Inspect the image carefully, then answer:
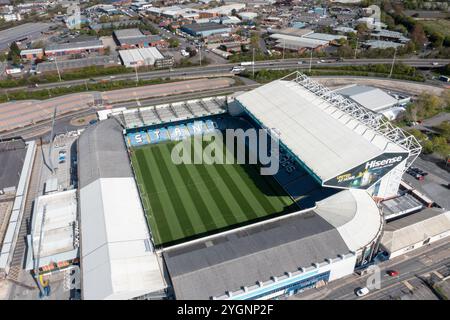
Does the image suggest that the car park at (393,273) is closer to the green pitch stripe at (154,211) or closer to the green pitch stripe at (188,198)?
the green pitch stripe at (188,198)

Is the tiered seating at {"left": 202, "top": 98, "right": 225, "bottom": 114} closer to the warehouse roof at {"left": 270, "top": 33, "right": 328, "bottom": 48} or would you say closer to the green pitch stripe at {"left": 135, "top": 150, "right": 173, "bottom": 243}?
the green pitch stripe at {"left": 135, "top": 150, "right": 173, "bottom": 243}

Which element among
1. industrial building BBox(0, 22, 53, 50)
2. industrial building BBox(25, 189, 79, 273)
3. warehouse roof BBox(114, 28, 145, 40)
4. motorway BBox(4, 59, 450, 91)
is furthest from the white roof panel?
industrial building BBox(0, 22, 53, 50)

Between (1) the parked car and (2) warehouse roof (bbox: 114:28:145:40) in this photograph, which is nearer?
(1) the parked car

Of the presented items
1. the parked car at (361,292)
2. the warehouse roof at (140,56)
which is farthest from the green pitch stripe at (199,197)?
the warehouse roof at (140,56)

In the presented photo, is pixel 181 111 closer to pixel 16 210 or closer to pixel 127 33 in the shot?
pixel 16 210

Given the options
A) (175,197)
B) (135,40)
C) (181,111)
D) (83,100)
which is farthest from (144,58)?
(175,197)

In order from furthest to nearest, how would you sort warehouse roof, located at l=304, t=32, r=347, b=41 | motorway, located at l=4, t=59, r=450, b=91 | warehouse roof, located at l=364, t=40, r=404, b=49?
warehouse roof, located at l=304, t=32, r=347, b=41
warehouse roof, located at l=364, t=40, r=404, b=49
motorway, located at l=4, t=59, r=450, b=91

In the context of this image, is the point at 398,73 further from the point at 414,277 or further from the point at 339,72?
the point at 414,277

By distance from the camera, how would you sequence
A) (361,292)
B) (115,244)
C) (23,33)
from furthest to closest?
(23,33), (115,244), (361,292)

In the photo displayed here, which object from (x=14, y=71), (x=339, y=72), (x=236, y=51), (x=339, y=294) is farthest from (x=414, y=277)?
(x=14, y=71)
